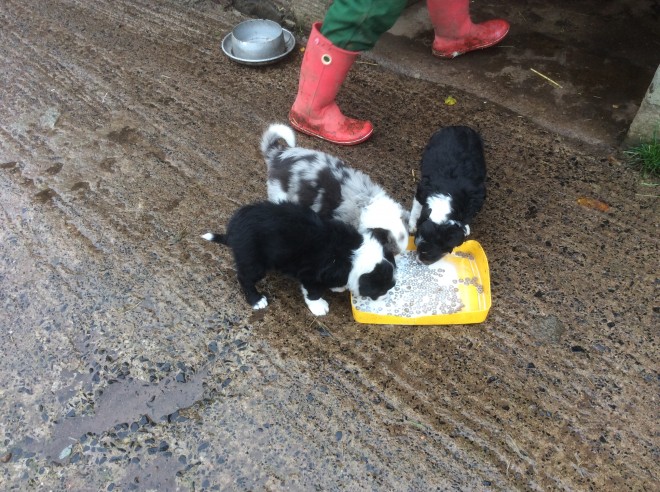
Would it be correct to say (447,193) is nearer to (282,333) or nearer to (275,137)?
(275,137)

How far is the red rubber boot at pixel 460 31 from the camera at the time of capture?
14.4 feet

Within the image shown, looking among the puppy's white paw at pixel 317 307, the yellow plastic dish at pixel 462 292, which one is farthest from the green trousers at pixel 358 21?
the puppy's white paw at pixel 317 307

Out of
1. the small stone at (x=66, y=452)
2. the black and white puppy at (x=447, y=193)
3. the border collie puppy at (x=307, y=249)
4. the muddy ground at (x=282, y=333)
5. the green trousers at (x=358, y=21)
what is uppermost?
the green trousers at (x=358, y=21)

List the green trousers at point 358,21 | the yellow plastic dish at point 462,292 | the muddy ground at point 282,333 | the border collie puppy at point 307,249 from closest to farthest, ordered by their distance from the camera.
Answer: the muddy ground at point 282,333 → the border collie puppy at point 307,249 → the yellow plastic dish at point 462,292 → the green trousers at point 358,21

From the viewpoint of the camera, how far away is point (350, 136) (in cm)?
396

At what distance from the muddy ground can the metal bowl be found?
0.55 m

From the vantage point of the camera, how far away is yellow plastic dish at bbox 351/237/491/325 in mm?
2916

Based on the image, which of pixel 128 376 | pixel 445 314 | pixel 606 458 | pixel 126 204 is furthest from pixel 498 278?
pixel 126 204

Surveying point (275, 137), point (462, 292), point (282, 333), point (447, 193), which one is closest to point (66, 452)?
point (282, 333)

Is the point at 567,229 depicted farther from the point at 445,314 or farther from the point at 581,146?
the point at 445,314

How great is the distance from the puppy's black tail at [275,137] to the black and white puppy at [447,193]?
0.84 m

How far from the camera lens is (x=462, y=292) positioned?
307 centimetres

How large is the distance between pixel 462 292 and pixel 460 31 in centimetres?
252

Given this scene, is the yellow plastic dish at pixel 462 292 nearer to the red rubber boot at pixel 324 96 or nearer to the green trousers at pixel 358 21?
the red rubber boot at pixel 324 96
